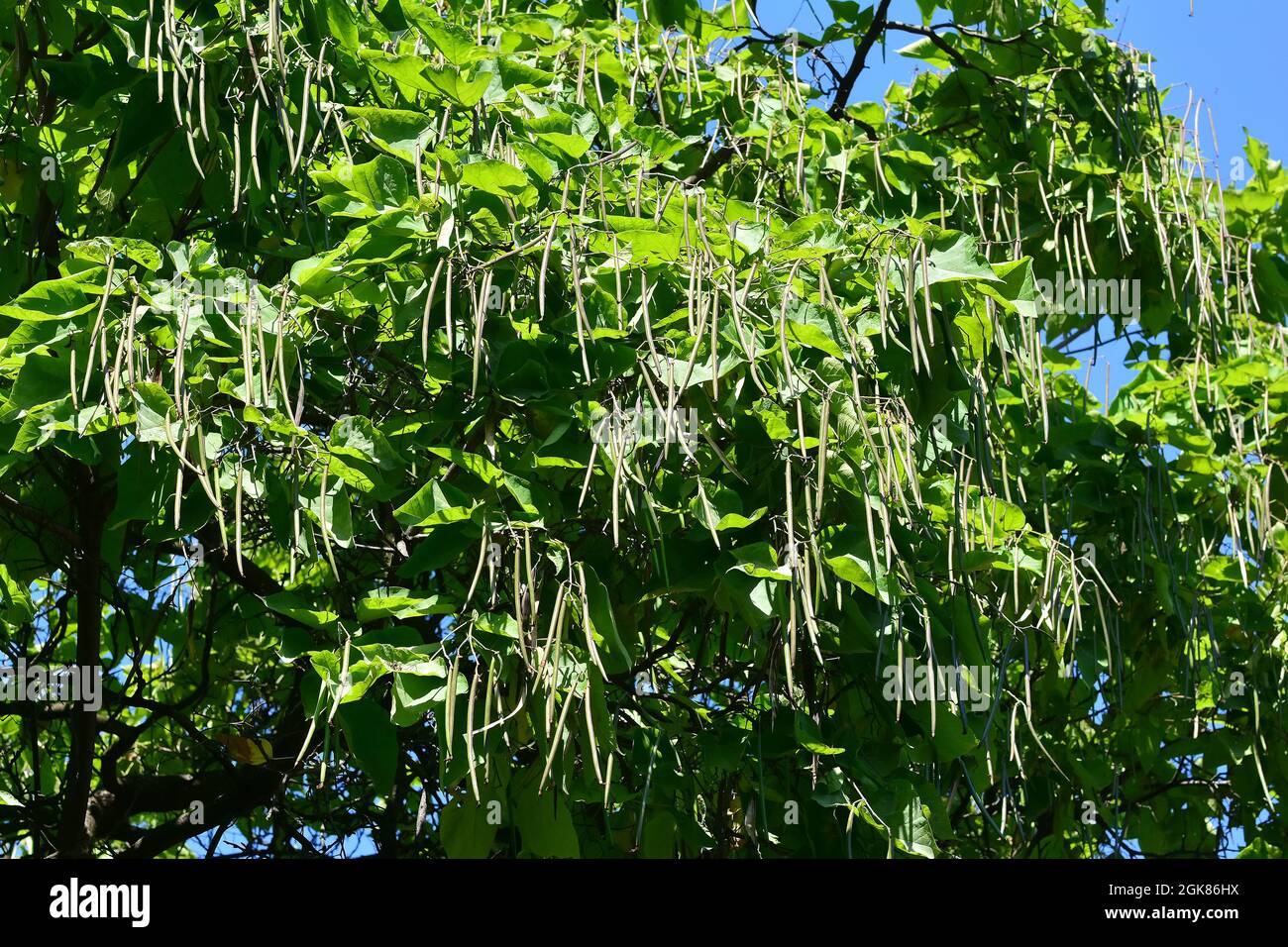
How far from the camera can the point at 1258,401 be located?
3557 mm

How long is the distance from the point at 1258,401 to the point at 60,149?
8.60 feet

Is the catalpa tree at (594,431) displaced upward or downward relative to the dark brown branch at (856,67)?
downward

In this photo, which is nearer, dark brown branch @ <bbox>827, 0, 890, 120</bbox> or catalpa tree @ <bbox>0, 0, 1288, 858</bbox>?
catalpa tree @ <bbox>0, 0, 1288, 858</bbox>

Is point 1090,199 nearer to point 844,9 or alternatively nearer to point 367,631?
point 844,9

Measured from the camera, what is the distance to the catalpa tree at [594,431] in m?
2.28

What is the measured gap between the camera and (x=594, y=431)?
7.36 ft

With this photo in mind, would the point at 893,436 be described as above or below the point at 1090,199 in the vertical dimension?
below

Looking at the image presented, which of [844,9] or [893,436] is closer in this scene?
[893,436]

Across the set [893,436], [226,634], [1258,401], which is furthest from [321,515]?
[1258,401]

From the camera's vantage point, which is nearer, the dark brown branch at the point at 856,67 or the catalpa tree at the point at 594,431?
the catalpa tree at the point at 594,431

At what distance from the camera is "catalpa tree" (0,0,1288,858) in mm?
2277

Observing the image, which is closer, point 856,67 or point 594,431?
point 594,431

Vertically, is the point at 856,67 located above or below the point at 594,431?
above
